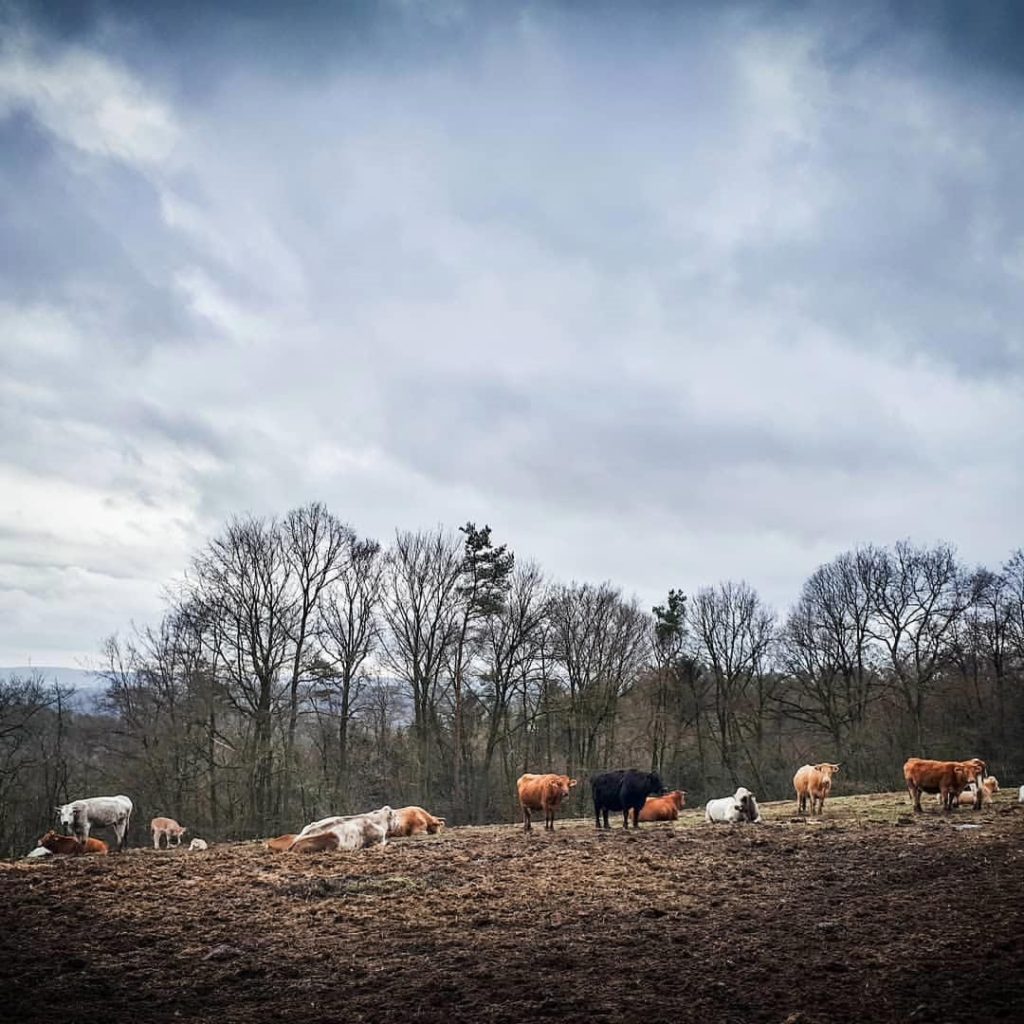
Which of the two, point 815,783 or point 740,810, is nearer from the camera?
point 740,810

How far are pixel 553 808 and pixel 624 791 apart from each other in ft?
6.39

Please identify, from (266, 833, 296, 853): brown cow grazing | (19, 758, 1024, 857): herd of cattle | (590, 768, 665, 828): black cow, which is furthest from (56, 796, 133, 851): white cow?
(590, 768, 665, 828): black cow

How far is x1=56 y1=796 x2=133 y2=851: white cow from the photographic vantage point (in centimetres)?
1786

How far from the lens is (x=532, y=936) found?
8.24 m

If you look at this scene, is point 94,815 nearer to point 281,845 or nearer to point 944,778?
point 281,845

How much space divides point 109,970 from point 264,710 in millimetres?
25671

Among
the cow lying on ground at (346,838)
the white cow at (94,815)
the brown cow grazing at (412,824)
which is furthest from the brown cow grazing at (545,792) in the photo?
the white cow at (94,815)

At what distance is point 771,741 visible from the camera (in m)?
46.1

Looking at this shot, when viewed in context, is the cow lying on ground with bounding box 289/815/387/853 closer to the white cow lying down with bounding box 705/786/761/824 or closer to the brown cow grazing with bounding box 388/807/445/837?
the brown cow grazing with bounding box 388/807/445/837

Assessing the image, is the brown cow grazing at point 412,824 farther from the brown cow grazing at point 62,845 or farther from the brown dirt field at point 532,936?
the brown cow grazing at point 62,845

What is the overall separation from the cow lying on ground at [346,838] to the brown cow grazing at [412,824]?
127 centimetres

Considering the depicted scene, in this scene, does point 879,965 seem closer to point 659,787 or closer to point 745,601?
point 659,787

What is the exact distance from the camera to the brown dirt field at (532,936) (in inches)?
242

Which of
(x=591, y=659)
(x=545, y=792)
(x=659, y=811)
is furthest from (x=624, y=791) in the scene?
(x=591, y=659)
